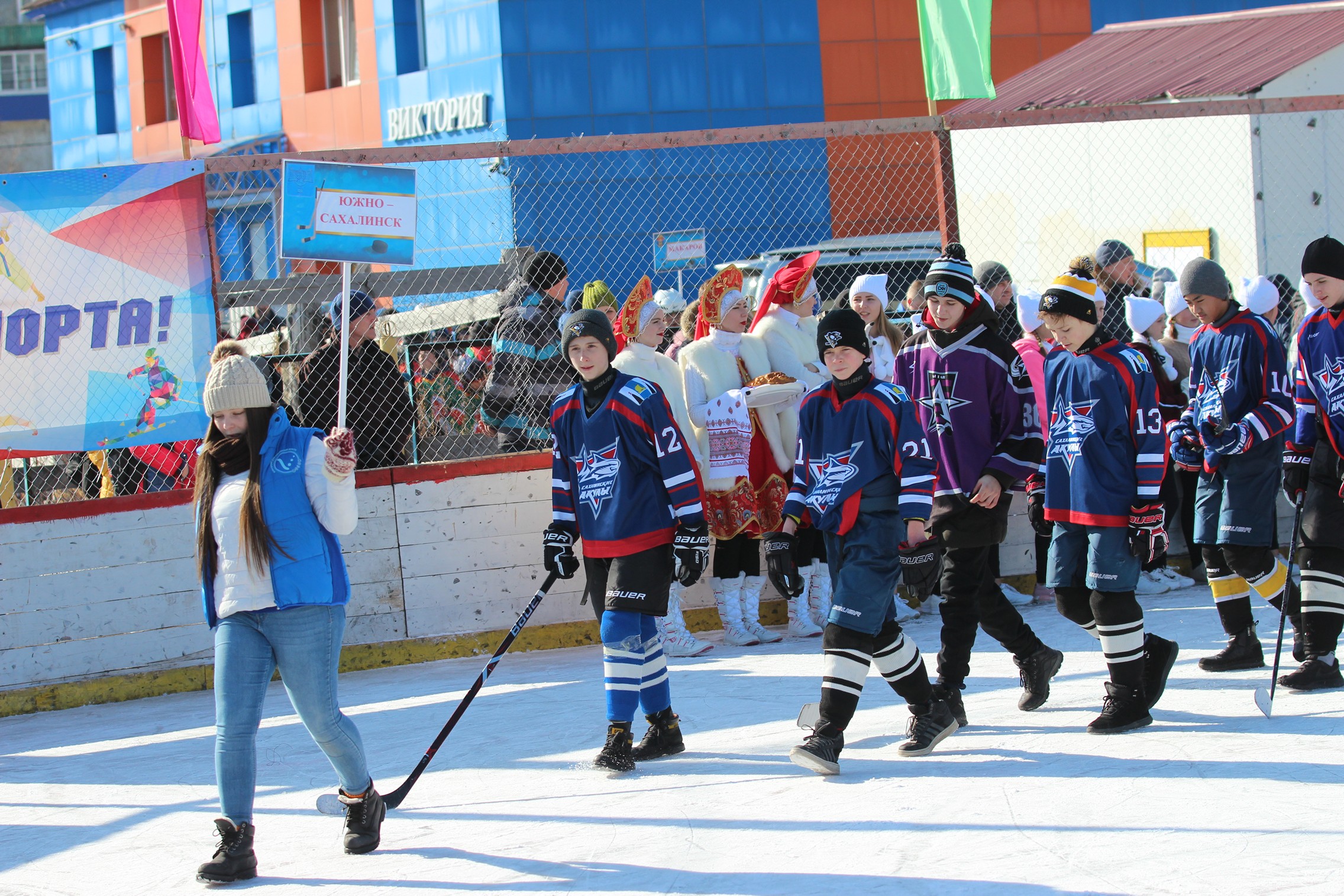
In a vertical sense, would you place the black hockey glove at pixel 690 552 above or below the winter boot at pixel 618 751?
above

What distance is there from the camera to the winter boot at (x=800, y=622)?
26.5ft

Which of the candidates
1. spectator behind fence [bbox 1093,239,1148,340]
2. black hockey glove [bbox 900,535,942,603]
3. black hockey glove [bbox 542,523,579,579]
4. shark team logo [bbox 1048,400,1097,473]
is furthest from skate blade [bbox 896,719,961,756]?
spectator behind fence [bbox 1093,239,1148,340]

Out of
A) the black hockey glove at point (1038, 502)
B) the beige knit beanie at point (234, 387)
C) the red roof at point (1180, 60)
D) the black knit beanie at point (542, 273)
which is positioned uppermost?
the red roof at point (1180, 60)

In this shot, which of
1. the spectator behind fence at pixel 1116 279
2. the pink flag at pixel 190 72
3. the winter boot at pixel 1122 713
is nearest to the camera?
the winter boot at pixel 1122 713

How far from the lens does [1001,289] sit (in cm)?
854

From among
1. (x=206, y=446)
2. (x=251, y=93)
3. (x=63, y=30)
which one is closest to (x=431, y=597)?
(x=206, y=446)

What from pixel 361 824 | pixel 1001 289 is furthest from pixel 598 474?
pixel 1001 289

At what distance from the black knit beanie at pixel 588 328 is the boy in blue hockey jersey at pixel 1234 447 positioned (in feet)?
8.73

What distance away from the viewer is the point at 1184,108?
8.57 m

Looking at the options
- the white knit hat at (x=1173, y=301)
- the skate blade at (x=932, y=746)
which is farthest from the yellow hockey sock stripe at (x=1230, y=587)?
the white knit hat at (x=1173, y=301)

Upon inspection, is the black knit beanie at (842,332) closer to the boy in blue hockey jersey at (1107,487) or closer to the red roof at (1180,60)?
the boy in blue hockey jersey at (1107,487)

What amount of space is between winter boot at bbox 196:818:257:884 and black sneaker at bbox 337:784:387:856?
32cm

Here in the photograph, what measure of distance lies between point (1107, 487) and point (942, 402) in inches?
30.6

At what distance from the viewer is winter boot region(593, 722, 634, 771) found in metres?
5.40
